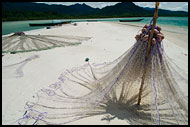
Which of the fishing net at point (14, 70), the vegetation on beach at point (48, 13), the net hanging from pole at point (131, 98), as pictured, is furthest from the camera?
the vegetation on beach at point (48, 13)

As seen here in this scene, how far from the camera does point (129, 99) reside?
3.06m

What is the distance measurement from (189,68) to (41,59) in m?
6.24

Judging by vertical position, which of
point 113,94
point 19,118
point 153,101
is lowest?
point 19,118

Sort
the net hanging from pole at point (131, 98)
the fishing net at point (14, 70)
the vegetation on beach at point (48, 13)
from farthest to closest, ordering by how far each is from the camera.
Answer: the vegetation on beach at point (48, 13) < the fishing net at point (14, 70) < the net hanging from pole at point (131, 98)

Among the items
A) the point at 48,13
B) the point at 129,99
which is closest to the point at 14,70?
the point at 129,99

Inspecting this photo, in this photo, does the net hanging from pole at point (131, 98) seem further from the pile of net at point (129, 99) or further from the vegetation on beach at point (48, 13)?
the vegetation on beach at point (48, 13)

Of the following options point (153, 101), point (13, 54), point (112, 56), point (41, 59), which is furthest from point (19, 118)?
point (13, 54)

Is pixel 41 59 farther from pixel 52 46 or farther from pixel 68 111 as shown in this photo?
pixel 68 111

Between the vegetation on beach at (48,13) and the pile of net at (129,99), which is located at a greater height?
the vegetation on beach at (48,13)

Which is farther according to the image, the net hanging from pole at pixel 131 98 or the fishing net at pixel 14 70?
the fishing net at pixel 14 70

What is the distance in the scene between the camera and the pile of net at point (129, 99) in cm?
250

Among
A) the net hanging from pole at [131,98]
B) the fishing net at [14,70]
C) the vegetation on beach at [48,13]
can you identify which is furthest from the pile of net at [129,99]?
the vegetation on beach at [48,13]

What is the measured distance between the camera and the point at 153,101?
2.48 meters

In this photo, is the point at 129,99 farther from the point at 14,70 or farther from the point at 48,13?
the point at 48,13
